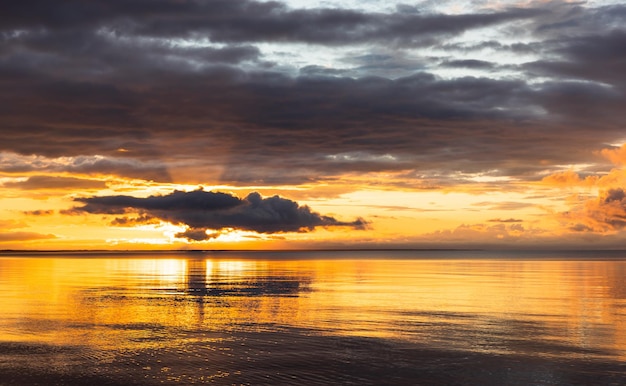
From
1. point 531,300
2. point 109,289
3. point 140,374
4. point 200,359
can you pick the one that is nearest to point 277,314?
point 200,359

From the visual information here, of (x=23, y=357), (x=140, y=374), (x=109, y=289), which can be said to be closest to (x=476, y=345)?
(x=140, y=374)

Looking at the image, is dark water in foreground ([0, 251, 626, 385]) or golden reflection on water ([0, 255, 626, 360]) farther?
golden reflection on water ([0, 255, 626, 360])

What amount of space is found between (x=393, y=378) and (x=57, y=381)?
48.9 ft

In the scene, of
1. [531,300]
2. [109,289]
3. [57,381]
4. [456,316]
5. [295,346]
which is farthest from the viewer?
[109,289]

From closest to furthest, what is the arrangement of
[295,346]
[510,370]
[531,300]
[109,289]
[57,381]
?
[57,381] < [510,370] < [295,346] < [531,300] < [109,289]

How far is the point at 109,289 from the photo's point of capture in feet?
262

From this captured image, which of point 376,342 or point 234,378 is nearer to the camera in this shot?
point 234,378

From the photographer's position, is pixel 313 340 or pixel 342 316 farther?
pixel 342 316

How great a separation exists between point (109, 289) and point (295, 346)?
163 ft

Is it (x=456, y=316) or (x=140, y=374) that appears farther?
(x=456, y=316)

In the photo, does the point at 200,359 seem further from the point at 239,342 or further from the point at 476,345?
the point at 476,345

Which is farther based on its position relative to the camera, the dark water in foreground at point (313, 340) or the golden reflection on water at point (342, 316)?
the golden reflection on water at point (342, 316)

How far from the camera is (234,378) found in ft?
94.6

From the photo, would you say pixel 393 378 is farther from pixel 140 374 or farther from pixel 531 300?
pixel 531 300
